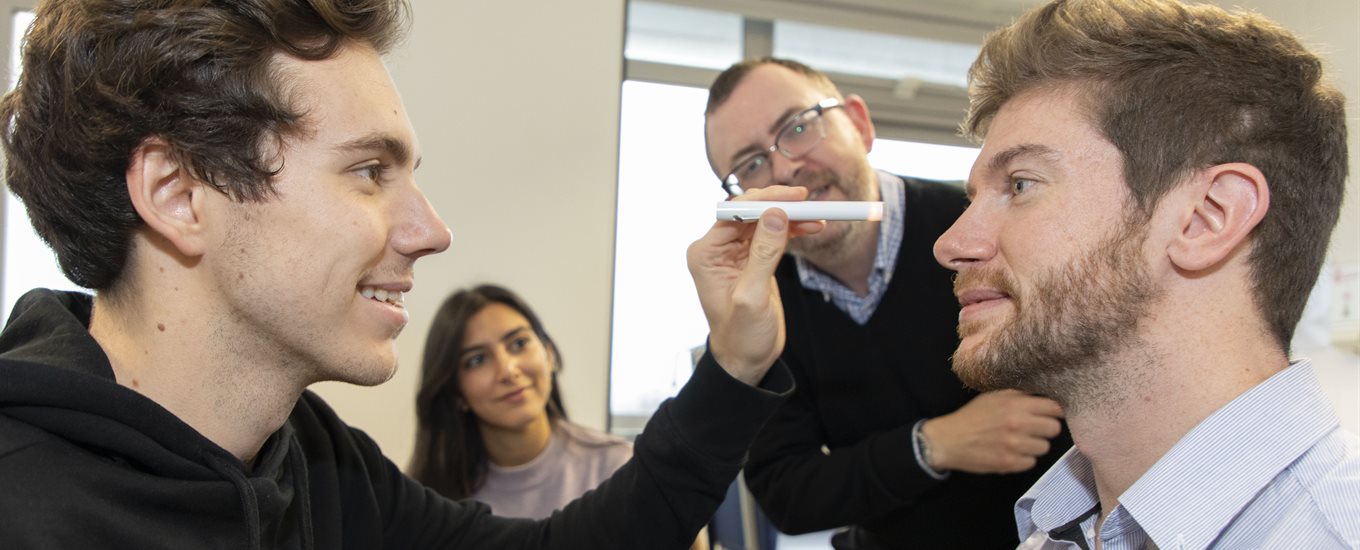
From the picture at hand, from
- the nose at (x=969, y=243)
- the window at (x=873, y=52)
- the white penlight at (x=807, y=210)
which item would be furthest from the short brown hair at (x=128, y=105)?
the window at (x=873, y=52)

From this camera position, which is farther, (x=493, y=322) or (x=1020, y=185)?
(x=493, y=322)

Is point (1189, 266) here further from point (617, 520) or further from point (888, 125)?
point (888, 125)

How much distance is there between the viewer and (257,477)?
1.14m

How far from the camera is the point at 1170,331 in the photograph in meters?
1.04

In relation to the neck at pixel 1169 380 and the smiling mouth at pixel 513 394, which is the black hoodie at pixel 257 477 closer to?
the neck at pixel 1169 380

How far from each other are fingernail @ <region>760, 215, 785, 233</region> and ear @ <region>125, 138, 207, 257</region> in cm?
65

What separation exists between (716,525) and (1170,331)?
7.26ft

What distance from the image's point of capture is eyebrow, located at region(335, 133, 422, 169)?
3.92ft

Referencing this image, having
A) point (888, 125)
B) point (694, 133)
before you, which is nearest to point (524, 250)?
point (694, 133)

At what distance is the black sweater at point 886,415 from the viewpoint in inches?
67.3

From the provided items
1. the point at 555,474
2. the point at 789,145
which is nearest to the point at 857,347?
the point at 789,145

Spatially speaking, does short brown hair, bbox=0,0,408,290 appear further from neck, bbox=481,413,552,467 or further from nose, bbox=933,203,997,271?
neck, bbox=481,413,552,467

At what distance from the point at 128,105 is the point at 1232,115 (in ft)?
3.80

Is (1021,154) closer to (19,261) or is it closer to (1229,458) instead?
(1229,458)
